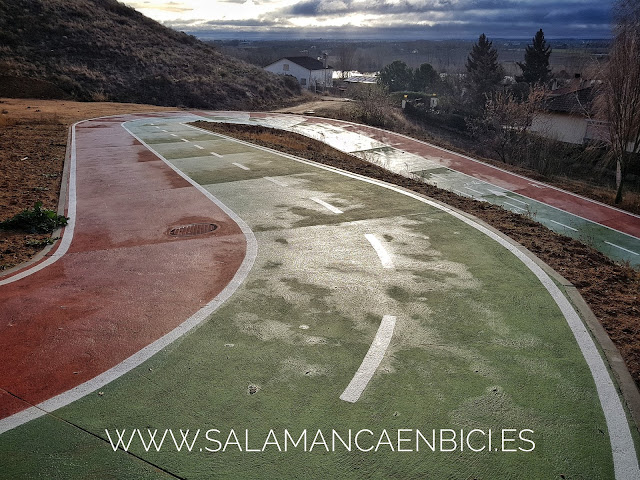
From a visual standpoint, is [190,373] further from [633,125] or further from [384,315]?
[633,125]

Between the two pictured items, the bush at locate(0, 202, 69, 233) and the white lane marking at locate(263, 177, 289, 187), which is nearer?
the bush at locate(0, 202, 69, 233)

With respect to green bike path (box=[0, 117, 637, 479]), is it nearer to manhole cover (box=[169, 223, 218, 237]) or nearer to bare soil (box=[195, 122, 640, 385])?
bare soil (box=[195, 122, 640, 385])

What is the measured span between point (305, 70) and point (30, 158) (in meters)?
77.9

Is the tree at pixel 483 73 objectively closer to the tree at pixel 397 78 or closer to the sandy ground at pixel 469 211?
the tree at pixel 397 78

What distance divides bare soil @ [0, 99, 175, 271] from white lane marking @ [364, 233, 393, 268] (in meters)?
6.58

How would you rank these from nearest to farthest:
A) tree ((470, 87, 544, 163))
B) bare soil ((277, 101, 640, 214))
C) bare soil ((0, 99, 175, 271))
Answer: bare soil ((0, 99, 175, 271))
bare soil ((277, 101, 640, 214))
tree ((470, 87, 544, 163))

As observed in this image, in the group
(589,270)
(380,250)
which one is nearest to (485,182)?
(589,270)

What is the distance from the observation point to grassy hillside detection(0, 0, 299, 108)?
144 feet

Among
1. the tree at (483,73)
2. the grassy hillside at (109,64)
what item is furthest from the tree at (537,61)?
the grassy hillside at (109,64)

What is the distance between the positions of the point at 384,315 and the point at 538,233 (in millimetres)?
5766

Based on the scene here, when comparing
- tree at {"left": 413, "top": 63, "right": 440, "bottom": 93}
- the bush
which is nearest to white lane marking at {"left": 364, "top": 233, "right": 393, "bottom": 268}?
the bush

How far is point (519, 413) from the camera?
513 centimetres

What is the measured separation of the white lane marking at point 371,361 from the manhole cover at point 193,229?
5201 millimetres

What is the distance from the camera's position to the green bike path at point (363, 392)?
14.8 feet
